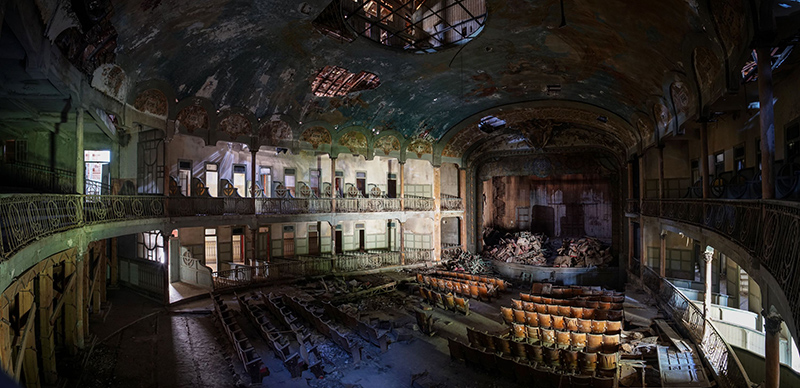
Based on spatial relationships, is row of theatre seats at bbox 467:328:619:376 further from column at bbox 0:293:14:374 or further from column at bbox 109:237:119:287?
column at bbox 109:237:119:287

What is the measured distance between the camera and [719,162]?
1489 centimetres

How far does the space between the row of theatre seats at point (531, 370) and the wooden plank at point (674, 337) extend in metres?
2.81

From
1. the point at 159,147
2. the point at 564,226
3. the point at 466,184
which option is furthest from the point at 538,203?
the point at 159,147

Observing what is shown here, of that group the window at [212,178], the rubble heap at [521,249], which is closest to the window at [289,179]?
the window at [212,178]

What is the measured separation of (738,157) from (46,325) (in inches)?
767

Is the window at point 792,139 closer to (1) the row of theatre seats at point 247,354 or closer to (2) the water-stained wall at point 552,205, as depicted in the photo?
(1) the row of theatre seats at point 247,354

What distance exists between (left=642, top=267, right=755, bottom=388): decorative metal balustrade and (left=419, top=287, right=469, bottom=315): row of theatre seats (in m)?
6.89

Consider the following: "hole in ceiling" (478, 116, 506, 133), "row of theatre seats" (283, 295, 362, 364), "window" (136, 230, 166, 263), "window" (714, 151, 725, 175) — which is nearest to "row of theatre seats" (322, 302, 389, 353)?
"row of theatre seats" (283, 295, 362, 364)

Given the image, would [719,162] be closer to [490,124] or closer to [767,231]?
[767,231]

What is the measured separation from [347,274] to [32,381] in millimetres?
14025

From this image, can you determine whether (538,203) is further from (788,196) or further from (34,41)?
(34,41)

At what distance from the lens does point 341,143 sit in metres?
22.6

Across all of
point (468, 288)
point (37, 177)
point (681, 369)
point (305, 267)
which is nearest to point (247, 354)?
point (681, 369)

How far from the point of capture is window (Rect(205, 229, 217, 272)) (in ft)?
68.1
